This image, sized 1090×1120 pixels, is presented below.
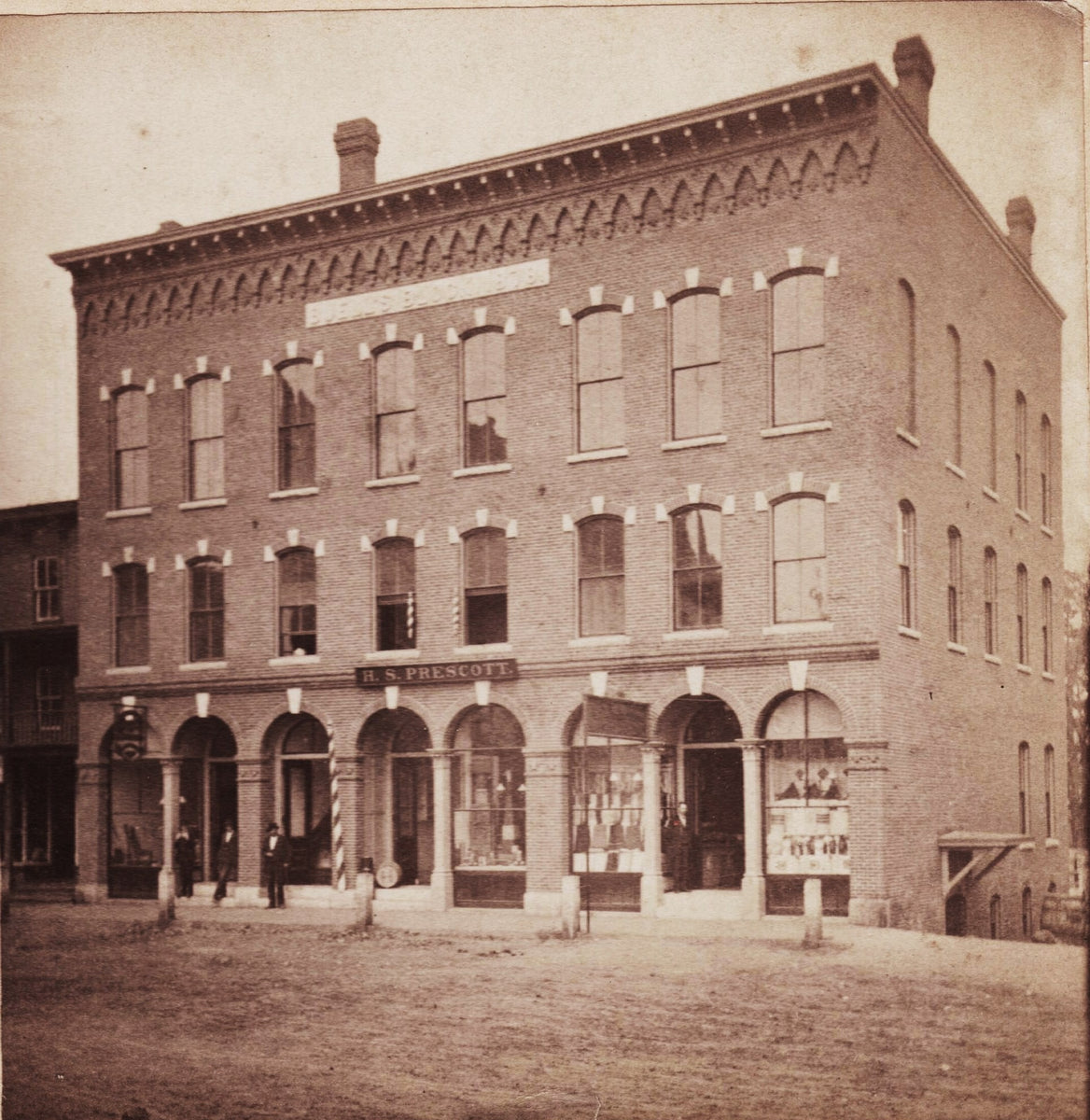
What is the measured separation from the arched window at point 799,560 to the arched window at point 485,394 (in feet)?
11.0

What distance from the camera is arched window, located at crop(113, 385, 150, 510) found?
18141mm

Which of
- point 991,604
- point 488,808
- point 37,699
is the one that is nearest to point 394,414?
point 488,808

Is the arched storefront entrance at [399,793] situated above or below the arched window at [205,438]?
below

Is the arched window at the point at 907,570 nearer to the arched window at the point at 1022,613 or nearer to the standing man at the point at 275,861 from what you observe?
the arched window at the point at 1022,613

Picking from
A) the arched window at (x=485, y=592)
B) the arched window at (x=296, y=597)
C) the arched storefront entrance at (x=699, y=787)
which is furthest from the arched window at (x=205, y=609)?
the arched storefront entrance at (x=699, y=787)

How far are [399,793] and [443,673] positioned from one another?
1.51 m

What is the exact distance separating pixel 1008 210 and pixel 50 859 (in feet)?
38.5

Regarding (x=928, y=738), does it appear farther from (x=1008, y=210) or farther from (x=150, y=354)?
(x=150, y=354)

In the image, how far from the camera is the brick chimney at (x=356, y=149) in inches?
632

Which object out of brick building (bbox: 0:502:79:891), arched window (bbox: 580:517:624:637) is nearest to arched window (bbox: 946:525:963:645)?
arched window (bbox: 580:517:624:637)

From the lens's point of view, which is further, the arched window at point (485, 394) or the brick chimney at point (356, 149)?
the arched window at point (485, 394)

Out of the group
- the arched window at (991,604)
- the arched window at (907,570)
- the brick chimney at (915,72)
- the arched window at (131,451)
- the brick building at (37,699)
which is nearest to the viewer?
the brick chimney at (915,72)

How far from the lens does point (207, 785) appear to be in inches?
722

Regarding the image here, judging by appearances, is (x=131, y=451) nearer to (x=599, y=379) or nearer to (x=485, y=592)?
(x=485, y=592)
